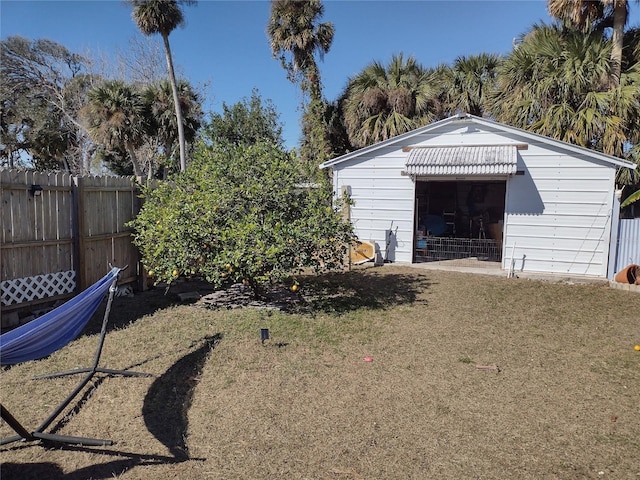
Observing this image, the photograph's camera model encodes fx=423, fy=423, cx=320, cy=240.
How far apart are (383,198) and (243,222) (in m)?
5.71

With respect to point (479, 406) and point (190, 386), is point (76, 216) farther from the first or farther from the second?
point (479, 406)

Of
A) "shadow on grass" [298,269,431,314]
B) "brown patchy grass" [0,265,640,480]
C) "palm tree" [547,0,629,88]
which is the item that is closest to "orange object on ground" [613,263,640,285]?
"brown patchy grass" [0,265,640,480]

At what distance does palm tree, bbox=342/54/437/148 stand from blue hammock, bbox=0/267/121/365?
13.1 metres

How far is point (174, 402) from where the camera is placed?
12.8 feet

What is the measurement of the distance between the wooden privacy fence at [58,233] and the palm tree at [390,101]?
10237 mm

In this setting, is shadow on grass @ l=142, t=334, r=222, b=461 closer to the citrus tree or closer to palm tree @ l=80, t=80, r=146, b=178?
the citrus tree

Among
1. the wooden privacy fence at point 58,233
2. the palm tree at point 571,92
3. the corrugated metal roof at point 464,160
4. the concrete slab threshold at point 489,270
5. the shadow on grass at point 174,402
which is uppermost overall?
the palm tree at point 571,92

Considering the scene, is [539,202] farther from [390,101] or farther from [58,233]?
[58,233]

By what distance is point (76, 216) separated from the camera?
6797 mm

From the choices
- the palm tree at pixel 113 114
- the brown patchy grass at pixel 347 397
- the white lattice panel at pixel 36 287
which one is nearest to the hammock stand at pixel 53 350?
the brown patchy grass at pixel 347 397

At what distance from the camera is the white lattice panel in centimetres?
576

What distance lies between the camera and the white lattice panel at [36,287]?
5.76 metres

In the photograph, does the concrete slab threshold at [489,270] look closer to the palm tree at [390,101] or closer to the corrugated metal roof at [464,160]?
the corrugated metal roof at [464,160]

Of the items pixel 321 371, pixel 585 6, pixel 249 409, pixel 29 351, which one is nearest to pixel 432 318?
pixel 321 371
